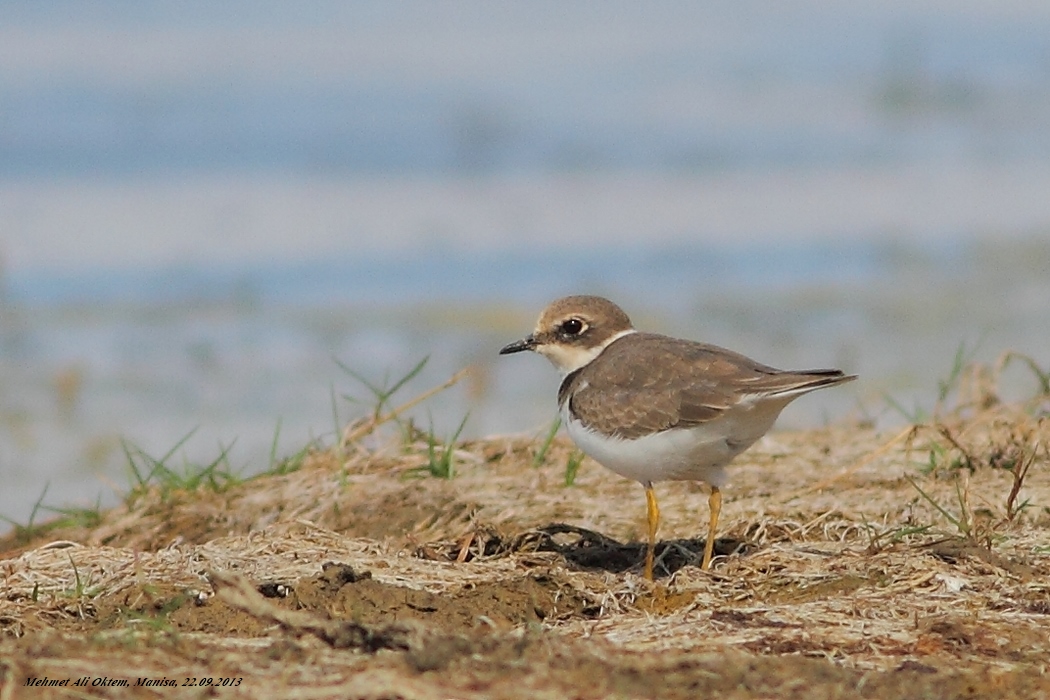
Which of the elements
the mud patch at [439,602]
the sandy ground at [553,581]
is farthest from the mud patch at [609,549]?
the mud patch at [439,602]

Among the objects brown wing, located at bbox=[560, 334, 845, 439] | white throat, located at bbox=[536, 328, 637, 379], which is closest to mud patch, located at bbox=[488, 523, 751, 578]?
brown wing, located at bbox=[560, 334, 845, 439]

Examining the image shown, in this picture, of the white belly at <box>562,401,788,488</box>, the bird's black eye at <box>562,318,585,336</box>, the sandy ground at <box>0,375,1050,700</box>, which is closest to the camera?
the sandy ground at <box>0,375,1050,700</box>

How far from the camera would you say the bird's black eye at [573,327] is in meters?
7.62

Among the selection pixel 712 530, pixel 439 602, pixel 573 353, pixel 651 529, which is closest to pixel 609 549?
pixel 651 529

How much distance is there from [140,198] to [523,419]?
5.76m

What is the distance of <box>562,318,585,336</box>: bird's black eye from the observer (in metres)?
7.62

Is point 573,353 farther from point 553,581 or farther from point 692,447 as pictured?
point 553,581

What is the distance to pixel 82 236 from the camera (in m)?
14.9

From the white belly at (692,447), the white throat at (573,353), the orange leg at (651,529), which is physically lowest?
the orange leg at (651,529)

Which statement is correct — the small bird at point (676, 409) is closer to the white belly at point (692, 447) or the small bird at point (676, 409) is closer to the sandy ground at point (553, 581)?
the white belly at point (692, 447)

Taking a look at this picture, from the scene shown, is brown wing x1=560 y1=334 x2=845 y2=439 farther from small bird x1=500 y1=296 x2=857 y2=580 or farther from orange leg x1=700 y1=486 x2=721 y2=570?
orange leg x1=700 y1=486 x2=721 y2=570

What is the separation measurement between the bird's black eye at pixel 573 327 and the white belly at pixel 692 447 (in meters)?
1.00

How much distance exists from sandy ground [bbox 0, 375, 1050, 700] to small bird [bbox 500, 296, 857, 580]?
366mm

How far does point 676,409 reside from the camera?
6.56 metres
